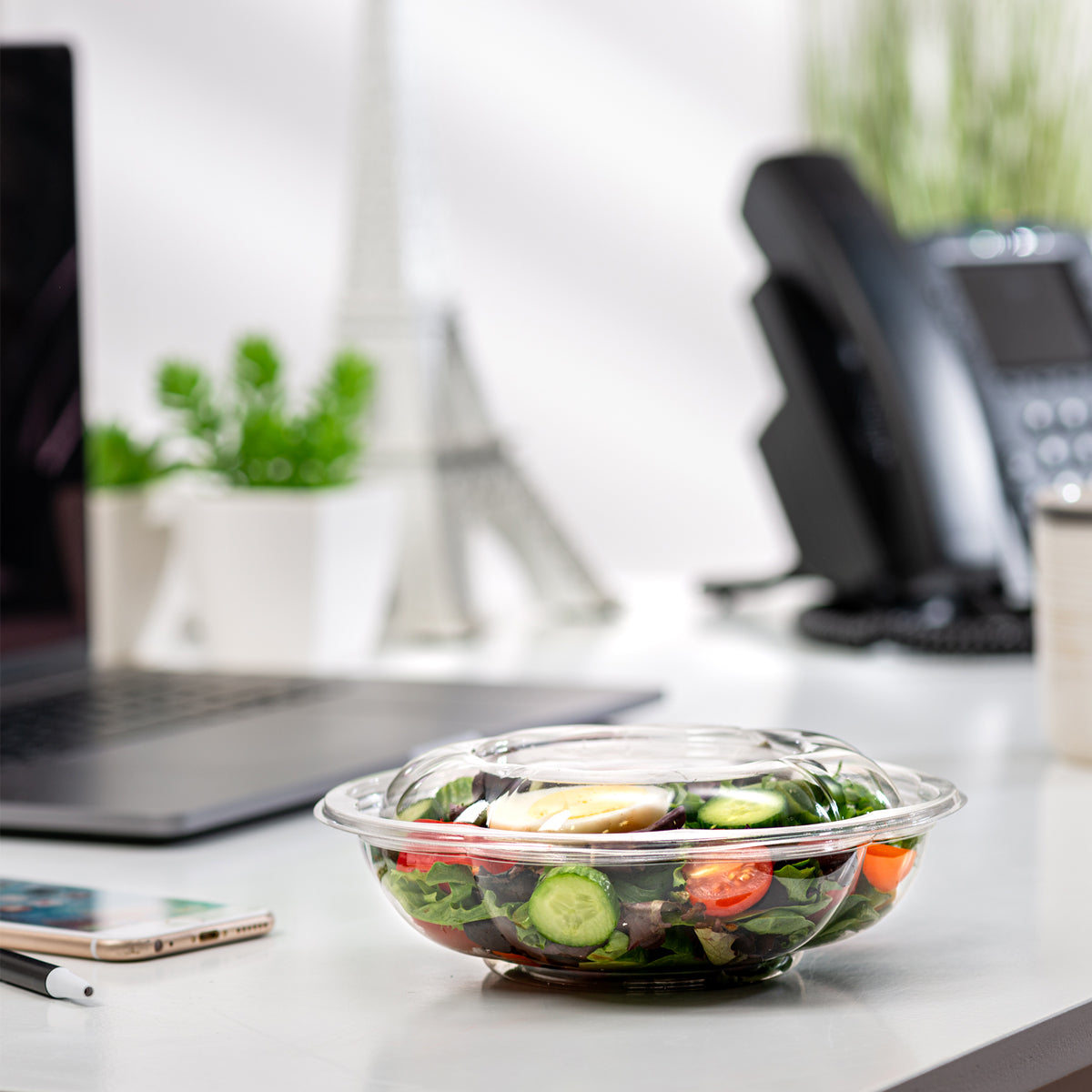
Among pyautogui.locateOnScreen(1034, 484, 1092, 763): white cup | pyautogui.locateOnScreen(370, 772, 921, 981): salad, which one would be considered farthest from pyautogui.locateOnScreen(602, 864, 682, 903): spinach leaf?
pyautogui.locateOnScreen(1034, 484, 1092, 763): white cup

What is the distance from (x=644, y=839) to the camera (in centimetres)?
36

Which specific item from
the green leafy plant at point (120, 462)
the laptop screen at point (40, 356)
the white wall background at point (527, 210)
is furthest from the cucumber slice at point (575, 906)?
the white wall background at point (527, 210)

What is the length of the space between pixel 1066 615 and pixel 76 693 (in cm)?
45

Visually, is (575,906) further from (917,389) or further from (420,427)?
(420,427)

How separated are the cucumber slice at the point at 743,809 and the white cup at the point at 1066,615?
0.32m

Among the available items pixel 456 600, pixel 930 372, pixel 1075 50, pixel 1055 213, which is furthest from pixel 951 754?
pixel 1075 50

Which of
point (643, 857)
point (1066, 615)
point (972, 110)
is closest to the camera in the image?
point (643, 857)

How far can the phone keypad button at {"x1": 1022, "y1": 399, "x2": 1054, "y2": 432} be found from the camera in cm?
106

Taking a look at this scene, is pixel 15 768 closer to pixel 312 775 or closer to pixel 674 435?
pixel 312 775

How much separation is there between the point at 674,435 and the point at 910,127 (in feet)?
1.36

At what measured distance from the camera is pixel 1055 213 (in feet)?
5.82

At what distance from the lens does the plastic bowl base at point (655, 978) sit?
15.2 inches

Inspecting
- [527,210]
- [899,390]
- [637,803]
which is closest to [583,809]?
[637,803]

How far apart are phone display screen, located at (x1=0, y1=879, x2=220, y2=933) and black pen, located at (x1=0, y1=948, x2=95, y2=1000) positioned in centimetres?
3
